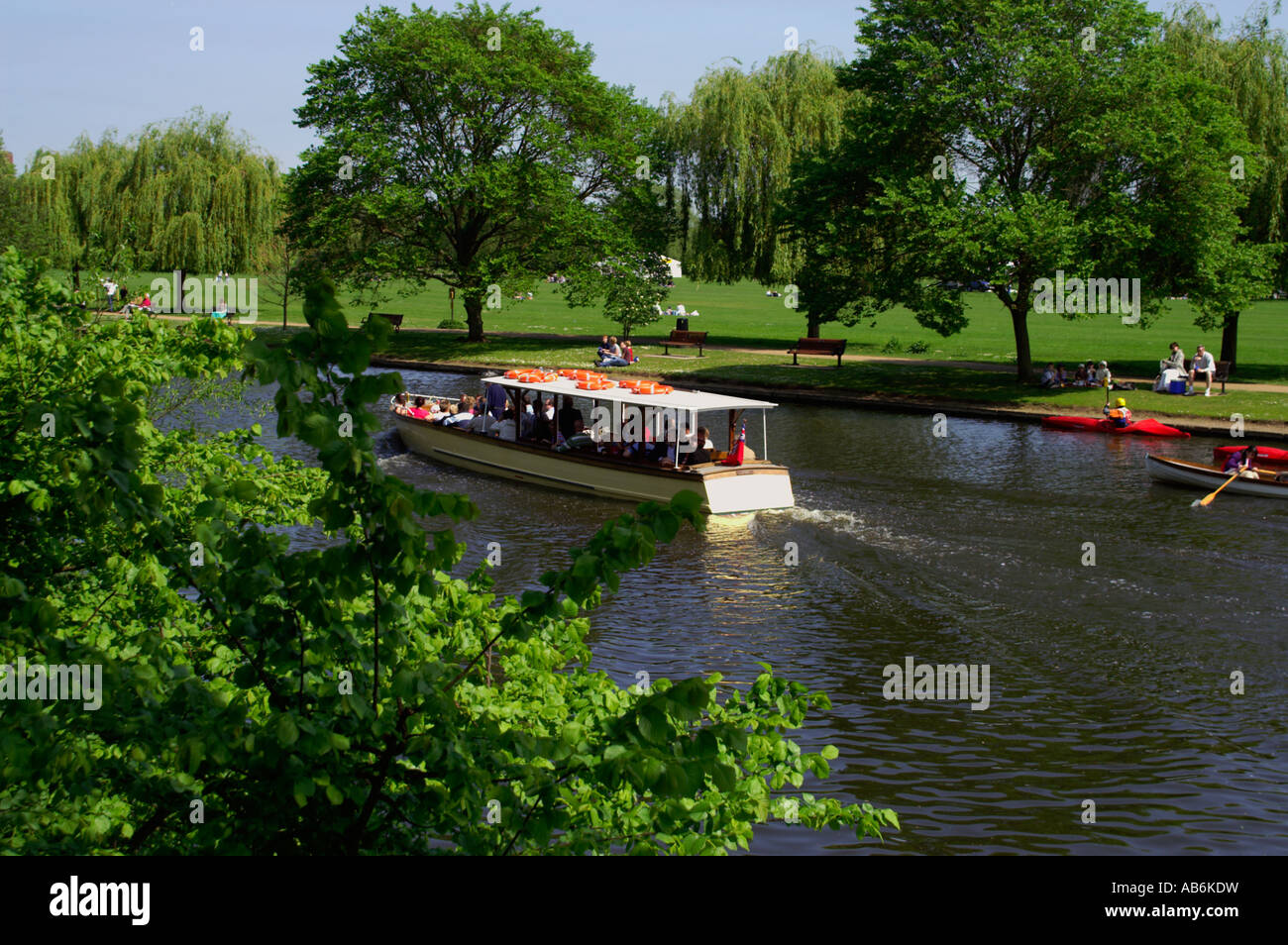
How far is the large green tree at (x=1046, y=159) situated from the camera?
36.8 m

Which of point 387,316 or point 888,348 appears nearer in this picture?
point 387,316

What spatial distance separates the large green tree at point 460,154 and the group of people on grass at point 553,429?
18984mm

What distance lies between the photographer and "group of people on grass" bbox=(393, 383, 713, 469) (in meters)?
25.4

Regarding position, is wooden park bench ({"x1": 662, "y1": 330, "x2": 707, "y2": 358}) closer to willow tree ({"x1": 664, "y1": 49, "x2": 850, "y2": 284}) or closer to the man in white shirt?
willow tree ({"x1": 664, "y1": 49, "x2": 850, "y2": 284})

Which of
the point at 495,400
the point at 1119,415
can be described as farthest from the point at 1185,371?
the point at 495,400

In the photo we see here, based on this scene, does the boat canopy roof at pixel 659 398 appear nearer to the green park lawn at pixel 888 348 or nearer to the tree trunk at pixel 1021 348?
the green park lawn at pixel 888 348

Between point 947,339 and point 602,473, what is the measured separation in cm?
3854

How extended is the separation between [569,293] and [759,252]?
894 cm

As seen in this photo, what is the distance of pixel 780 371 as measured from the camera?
4538 cm

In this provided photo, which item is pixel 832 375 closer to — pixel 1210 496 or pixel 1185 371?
pixel 1185 371

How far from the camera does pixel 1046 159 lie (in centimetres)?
3819

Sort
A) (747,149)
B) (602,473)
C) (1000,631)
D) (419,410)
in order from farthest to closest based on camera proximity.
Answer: (747,149) → (419,410) → (602,473) → (1000,631)
